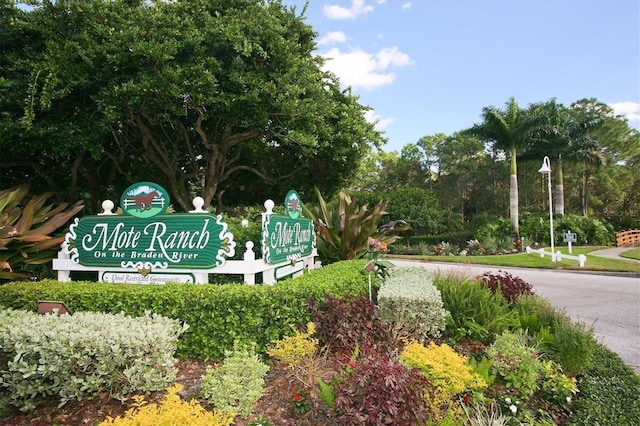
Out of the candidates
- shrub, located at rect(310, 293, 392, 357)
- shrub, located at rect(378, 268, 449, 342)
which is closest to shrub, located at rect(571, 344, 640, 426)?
shrub, located at rect(378, 268, 449, 342)

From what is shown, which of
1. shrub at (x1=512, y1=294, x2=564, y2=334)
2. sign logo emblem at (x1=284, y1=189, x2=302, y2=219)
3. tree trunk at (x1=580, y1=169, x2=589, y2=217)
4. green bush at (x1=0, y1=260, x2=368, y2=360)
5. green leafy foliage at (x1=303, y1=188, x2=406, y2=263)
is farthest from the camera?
tree trunk at (x1=580, y1=169, x2=589, y2=217)

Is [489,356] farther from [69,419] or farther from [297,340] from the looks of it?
[69,419]

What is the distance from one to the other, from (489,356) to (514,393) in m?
0.46

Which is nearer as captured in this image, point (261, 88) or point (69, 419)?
point (69, 419)

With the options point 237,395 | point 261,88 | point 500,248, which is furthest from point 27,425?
point 500,248

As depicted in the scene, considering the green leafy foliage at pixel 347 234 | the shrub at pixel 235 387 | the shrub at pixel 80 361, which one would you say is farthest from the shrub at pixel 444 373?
the green leafy foliage at pixel 347 234

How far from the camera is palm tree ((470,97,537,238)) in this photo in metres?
24.3

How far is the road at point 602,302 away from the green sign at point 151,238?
4.13 m

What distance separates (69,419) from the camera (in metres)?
3.02

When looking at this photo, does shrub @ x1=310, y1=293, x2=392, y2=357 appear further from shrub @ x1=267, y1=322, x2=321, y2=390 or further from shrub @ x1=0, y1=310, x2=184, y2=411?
shrub @ x1=0, y1=310, x2=184, y2=411

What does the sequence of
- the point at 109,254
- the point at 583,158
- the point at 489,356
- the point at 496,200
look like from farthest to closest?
the point at 496,200 → the point at 583,158 → the point at 109,254 → the point at 489,356

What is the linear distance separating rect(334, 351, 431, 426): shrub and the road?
140 inches

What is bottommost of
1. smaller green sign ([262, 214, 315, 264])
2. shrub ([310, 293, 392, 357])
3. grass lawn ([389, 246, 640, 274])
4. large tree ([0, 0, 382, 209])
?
grass lawn ([389, 246, 640, 274])

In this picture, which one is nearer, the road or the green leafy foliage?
the road
